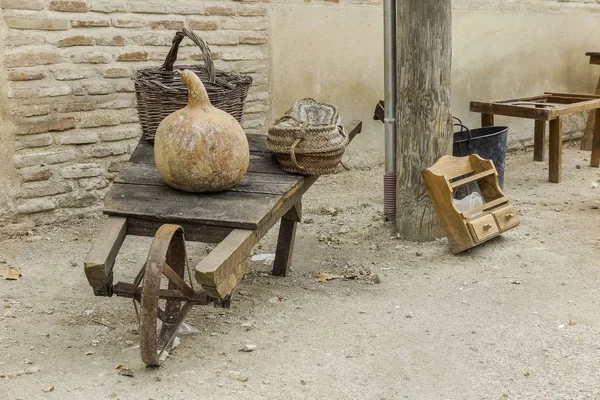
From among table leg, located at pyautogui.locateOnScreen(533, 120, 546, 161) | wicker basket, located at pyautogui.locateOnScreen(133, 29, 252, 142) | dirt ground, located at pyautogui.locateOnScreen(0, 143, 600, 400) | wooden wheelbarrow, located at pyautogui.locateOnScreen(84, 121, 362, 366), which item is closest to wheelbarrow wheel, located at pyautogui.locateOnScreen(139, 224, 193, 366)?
wooden wheelbarrow, located at pyautogui.locateOnScreen(84, 121, 362, 366)

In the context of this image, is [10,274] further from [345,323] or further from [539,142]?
[539,142]

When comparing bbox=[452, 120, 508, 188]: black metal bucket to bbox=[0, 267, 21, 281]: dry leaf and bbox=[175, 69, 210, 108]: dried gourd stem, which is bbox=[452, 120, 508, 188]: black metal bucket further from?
bbox=[0, 267, 21, 281]: dry leaf

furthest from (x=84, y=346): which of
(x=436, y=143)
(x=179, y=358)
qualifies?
Result: (x=436, y=143)

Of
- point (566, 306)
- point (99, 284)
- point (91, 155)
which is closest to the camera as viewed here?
point (99, 284)

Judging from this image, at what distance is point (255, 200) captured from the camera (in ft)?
10.9

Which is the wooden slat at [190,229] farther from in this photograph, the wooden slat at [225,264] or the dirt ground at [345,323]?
the dirt ground at [345,323]

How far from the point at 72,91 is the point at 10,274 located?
130cm

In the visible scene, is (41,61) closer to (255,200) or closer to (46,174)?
(46,174)

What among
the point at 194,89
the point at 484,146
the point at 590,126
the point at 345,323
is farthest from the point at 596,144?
the point at 194,89

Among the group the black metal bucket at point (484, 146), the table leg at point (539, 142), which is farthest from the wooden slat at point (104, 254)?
the table leg at point (539, 142)

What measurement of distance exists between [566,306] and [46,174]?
10.6 feet

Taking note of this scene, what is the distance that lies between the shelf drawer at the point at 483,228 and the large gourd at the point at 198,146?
1.75 metres

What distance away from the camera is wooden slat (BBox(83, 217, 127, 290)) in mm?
2908

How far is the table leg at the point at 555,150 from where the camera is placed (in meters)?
6.43
